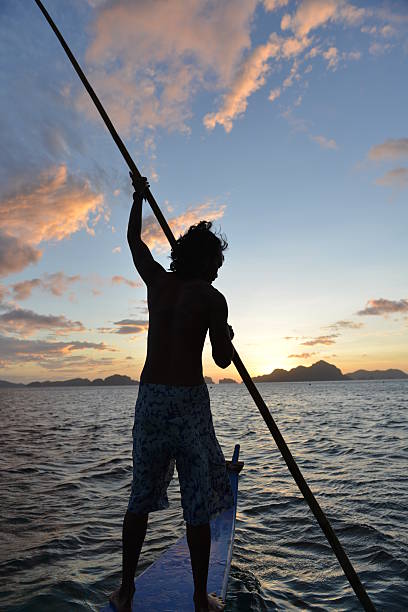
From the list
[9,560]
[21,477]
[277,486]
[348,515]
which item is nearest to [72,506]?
[9,560]

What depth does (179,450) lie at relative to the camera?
9.91 feet

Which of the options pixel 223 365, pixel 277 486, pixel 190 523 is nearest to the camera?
pixel 190 523

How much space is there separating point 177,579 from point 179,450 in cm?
183

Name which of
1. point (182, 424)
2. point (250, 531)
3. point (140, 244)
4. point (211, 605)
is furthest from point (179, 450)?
point (250, 531)

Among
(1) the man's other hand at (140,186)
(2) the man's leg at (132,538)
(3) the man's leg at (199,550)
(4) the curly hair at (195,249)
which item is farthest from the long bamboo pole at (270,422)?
(2) the man's leg at (132,538)

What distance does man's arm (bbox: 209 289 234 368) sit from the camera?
310 centimetres

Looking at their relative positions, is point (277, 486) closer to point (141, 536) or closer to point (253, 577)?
point (253, 577)

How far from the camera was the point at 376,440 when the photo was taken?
48.5ft

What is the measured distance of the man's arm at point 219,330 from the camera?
310 centimetres

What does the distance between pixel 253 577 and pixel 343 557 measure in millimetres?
1654

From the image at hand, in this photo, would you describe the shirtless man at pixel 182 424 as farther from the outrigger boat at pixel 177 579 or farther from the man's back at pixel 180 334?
the outrigger boat at pixel 177 579

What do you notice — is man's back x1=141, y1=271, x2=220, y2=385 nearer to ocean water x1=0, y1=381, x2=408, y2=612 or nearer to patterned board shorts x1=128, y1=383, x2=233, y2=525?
patterned board shorts x1=128, y1=383, x2=233, y2=525

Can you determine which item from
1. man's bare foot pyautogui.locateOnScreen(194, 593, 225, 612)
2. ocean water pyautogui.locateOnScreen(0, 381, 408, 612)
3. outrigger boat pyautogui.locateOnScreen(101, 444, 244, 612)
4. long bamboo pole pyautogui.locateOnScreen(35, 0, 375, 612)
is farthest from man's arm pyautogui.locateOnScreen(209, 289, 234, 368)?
ocean water pyautogui.locateOnScreen(0, 381, 408, 612)

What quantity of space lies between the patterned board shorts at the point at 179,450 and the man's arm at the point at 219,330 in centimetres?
28
